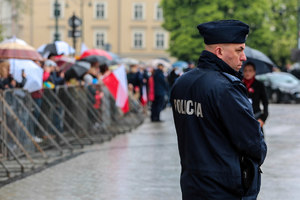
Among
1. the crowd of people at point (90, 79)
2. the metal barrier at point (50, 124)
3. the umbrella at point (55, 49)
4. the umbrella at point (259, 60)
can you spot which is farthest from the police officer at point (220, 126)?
the umbrella at point (55, 49)

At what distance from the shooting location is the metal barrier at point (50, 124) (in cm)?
1228

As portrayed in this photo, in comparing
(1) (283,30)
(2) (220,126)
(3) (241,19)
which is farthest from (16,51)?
(1) (283,30)

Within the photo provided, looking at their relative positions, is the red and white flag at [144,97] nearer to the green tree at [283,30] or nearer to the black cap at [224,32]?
the black cap at [224,32]

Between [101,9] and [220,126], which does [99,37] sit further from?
[220,126]

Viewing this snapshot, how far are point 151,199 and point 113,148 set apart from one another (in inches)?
250

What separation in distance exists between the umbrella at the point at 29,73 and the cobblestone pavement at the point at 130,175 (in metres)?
1.48

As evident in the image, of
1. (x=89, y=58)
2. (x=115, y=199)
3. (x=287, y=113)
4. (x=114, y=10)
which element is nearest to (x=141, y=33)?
(x=114, y=10)

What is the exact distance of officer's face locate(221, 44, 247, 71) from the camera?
4.65 metres

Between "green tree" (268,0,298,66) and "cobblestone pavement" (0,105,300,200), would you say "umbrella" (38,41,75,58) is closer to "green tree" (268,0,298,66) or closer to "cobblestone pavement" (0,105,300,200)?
"cobblestone pavement" (0,105,300,200)

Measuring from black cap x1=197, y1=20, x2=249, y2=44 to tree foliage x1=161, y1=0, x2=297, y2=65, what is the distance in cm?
5950

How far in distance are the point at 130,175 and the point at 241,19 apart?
53127 mm

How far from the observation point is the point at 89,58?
20.5 meters

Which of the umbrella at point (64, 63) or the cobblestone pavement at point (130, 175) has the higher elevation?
the umbrella at point (64, 63)

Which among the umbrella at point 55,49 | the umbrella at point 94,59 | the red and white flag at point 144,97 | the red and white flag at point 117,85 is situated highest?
the umbrella at point 55,49
